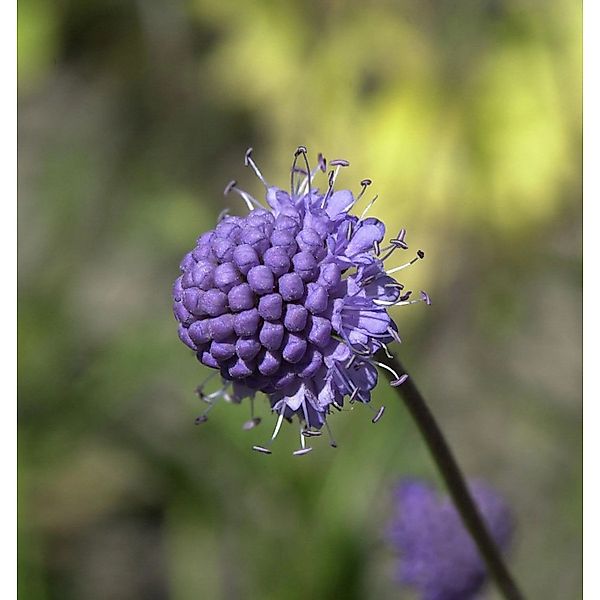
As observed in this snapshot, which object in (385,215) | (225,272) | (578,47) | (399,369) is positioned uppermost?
(578,47)

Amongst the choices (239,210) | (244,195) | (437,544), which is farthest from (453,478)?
(239,210)

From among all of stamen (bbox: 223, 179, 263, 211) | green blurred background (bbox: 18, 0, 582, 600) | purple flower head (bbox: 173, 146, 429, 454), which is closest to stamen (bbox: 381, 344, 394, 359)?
purple flower head (bbox: 173, 146, 429, 454)

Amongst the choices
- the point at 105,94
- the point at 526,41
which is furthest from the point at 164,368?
the point at 526,41

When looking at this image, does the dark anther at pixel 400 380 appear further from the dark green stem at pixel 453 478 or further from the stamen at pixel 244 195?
the stamen at pixel 244 195

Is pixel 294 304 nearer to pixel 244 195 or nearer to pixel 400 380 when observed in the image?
pixel 400 380

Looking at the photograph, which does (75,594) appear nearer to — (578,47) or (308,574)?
(308,574)

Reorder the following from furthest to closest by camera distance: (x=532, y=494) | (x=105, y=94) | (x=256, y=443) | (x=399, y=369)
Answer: (x=105, y=94) < (x=532, y=494) < (x=256, y=443) < (x=399, y=369)
